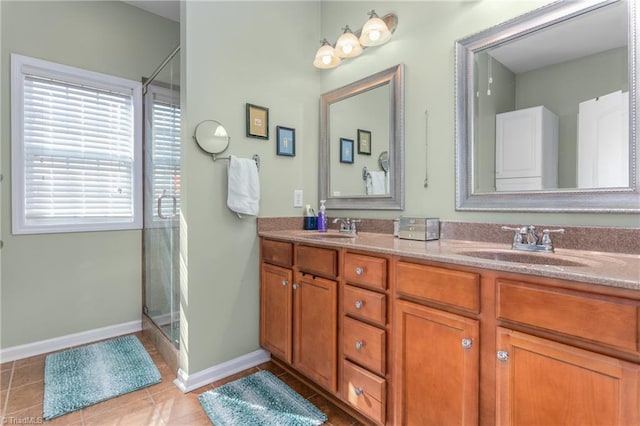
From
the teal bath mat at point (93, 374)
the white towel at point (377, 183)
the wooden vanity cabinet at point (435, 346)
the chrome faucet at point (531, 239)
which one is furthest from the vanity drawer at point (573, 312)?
the teal bath mat at point (93, 374)

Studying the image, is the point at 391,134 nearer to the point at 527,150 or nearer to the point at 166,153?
the point at 527,150

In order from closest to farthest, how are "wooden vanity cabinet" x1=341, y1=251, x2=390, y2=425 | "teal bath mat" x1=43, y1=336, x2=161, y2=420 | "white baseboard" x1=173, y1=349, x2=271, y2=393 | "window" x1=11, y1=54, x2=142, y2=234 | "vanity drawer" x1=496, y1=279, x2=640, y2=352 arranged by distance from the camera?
"vanity drawer" x1=496, y1=279, x2=640, y2=352 < "wooden vanity cabinet" x1=341, y1=251, x2=390, y2=425 < "teal bath mat" x1=43, y1=336, x2=161, y2=420 < "white baseboard" x1=173, y1=349, x2=271, y2=393 < "window" x1=11, y1=54, x2=142, y2=234

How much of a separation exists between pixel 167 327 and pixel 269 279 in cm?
87

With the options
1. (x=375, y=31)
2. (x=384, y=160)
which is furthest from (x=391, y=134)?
(x=375, y=31)

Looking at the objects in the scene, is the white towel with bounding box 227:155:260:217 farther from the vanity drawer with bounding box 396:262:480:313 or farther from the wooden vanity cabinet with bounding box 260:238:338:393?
the vanity drawer with bounding box 396:262:480:313

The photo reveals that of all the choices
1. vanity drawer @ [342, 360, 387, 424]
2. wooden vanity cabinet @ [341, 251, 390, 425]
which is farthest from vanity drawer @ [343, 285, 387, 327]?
vanity drawer @ [342, 360, 387, 424]

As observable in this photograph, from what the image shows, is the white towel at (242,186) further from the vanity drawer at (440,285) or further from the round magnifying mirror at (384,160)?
the vanity drawer at (440,285)

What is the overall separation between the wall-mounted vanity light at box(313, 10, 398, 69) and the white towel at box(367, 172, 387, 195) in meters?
0.83

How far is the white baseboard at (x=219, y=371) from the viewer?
185 cm

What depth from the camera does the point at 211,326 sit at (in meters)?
1.96

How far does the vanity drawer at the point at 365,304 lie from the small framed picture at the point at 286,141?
1.17 meters

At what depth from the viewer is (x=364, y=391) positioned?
4.70 feet

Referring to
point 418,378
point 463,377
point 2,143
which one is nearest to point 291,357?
point 418,378

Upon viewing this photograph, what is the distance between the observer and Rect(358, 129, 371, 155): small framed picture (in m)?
2.13
